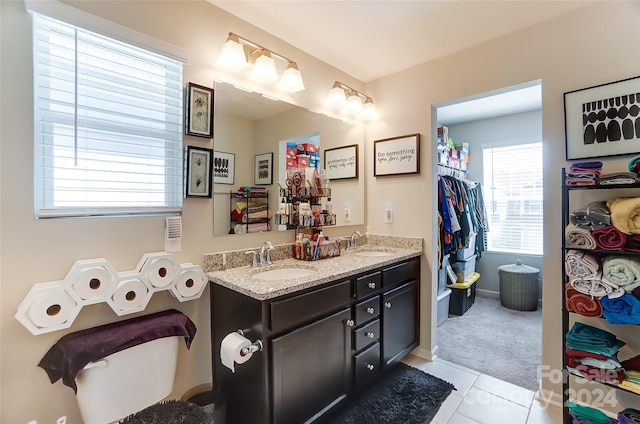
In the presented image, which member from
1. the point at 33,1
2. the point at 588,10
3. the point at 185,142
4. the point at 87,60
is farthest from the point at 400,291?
the point at 33,1

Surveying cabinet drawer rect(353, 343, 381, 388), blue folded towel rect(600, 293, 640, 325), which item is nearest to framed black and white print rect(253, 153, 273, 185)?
cabinet drawer rect(353, 343, 381, 388)

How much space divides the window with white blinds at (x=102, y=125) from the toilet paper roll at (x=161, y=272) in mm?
273

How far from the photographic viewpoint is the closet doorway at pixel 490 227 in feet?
9.16

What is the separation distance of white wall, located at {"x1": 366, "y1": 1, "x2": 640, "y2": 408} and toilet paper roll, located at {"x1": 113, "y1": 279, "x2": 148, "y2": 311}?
2.02 m

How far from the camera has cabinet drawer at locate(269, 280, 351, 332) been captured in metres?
1.38

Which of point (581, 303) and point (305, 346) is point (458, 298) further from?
point (305, 346)

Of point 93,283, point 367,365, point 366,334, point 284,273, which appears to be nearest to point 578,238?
point 366,334

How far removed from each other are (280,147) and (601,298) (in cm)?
208

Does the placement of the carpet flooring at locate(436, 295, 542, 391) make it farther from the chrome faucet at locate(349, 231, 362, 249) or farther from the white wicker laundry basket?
the chrome faucet at locate(349, 231, 362, 249)

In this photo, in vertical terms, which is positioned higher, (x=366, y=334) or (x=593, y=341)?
(x=593, y=341)

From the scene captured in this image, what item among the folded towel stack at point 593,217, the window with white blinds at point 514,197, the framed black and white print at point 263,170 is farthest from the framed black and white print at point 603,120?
the window with white blinds at point 514,197

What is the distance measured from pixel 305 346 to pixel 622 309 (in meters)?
1.60

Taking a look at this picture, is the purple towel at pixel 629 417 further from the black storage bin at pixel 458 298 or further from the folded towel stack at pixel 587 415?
the black storage bin at pixel 458 298

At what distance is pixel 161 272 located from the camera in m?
1.44
